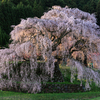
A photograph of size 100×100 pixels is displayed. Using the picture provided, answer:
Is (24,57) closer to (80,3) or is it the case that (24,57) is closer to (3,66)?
(3,66)

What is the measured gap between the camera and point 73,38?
1230 cm

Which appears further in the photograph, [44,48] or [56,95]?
[44,48]

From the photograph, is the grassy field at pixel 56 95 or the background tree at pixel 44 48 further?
the background tree at pixel 44 48

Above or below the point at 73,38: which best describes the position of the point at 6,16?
above

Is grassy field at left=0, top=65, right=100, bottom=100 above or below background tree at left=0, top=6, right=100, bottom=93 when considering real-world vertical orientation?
below

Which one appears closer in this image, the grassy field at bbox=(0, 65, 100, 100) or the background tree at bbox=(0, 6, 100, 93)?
the grassy field at bbox=(0, 65, 100, 100)

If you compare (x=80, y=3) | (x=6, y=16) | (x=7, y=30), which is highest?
(x=80, y=3)

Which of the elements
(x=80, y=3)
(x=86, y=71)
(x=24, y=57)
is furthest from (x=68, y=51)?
(x=80, y=3)

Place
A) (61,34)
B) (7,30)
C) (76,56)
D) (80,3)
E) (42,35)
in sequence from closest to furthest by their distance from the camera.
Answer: (42,35) < (61,34) < (76,56) < (7,30) < (80,3)

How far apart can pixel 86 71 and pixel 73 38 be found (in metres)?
2.51

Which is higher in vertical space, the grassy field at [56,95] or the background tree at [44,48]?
the background tree at [44,48]

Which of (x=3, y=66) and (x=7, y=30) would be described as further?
(x=7, y=30)

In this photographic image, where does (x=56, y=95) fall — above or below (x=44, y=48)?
below

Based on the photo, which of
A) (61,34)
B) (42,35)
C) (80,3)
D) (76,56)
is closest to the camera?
(42,35)
